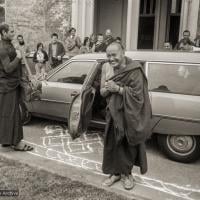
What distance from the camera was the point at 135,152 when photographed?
4.38 m

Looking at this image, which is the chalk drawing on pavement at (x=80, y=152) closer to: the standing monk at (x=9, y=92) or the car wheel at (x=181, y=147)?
the standing monk at (x=9, y=92)

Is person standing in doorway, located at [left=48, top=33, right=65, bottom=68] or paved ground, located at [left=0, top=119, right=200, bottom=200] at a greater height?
person standing in doorway, located at [left=48, top=33, right=65, bottom=68]

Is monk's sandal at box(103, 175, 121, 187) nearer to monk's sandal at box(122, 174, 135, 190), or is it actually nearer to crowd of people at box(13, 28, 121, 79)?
monk's sandal at box(122, 174, 135, 190)

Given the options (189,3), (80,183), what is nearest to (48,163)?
(80,183)

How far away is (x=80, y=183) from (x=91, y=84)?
4.46 ft

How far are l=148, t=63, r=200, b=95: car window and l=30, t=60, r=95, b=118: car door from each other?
4.08 feet

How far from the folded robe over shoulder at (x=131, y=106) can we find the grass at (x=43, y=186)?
0.72 metres

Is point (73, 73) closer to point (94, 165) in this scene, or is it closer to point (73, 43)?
point (94, 165)

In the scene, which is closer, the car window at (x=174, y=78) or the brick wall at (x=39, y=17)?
the car window at (x=174, y=78)

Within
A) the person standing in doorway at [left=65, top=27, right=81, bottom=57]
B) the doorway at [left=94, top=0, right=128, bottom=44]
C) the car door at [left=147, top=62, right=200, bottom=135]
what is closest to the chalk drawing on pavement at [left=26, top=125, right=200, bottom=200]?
the car door at [left=147, top=62, right=200, bottom=135]

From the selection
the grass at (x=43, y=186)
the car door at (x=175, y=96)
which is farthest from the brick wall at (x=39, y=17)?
the grass at (x=43, y=186)

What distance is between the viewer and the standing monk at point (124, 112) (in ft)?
13.4

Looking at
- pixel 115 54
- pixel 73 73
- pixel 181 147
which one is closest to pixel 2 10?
pixel 73 73

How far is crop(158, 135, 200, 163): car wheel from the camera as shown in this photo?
553 cm
